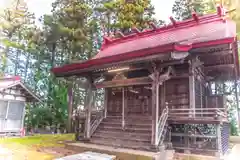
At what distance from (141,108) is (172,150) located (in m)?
1.33

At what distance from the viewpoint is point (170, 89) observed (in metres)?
4.68

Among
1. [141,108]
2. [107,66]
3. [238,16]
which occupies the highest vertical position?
[107,66]

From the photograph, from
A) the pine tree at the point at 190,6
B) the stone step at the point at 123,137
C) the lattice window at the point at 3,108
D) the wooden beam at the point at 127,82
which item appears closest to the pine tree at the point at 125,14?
the pine tree at the point at 190,6

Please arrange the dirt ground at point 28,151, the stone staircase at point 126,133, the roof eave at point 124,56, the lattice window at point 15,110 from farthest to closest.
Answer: the lattice window at point 15,110
the stone staircase at point 126,133
the roof eave at point 124,56
the dirt ground at point 28,151

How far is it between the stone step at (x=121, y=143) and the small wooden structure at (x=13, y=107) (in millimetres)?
2332

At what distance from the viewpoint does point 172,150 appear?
13.1 ft

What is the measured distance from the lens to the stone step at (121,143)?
12.5 ft

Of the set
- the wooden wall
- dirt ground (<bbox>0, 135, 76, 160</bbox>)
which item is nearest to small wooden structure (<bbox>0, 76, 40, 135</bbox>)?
dirt ground (<bbox>0, 135, 76, 160</bbox>)

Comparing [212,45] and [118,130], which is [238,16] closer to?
[212,45]

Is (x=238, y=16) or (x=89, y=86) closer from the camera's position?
(x=238, y=16)

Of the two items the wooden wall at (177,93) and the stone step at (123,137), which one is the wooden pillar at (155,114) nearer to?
the stone step at (123,137)

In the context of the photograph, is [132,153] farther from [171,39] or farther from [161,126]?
[171,39]

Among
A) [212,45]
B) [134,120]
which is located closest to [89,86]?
[134,120]

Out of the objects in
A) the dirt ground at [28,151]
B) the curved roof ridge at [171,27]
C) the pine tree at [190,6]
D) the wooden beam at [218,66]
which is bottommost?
the dirt ground at [28,151]
